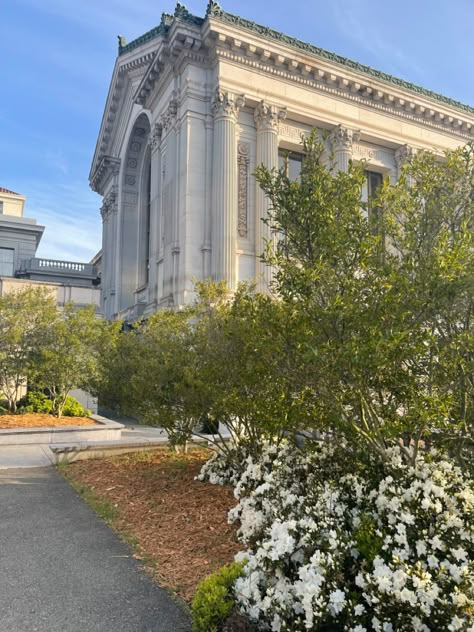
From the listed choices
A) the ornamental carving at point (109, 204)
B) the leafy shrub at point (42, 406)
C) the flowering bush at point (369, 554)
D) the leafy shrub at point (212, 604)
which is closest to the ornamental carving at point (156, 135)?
the ornamental carving at point (109, 204)

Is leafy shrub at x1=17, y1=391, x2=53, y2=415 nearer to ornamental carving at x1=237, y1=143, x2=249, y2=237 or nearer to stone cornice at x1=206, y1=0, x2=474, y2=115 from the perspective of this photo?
ornamental carving at x1=237, y1=143, x2=249, y2=237

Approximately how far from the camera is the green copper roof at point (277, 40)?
2211 centimetres

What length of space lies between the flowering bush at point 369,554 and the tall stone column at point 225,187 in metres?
16.8

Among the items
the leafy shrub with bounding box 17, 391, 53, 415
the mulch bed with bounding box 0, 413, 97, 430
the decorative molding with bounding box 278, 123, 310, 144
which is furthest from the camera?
the decorative molding with bounding box 278, 123, 310, 144

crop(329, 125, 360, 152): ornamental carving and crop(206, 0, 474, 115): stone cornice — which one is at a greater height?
crop(206, 0, 474, 115): stone cornice

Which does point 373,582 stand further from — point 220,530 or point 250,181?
point 250,181

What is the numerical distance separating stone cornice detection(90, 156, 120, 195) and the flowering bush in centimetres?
3414

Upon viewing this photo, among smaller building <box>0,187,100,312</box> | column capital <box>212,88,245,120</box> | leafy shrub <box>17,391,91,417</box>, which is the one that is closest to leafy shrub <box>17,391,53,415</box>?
leafy shrub <box>17,391,91,417</box>

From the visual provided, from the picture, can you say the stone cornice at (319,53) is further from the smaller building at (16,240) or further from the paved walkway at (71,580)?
the smaller building at (16,240)

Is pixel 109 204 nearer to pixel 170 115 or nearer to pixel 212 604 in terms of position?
pixel 170 115

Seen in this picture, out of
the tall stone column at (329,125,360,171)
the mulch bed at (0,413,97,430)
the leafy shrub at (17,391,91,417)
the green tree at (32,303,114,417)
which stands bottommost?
the mulch bed at (0,413,97,430)

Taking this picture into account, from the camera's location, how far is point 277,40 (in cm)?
2319

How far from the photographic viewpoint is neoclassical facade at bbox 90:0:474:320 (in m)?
22.0

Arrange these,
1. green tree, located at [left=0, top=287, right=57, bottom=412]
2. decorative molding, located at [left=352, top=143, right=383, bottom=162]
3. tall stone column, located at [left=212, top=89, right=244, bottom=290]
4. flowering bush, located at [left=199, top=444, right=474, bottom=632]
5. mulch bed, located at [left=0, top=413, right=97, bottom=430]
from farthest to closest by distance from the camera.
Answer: decorative molding, located at [left=352, top=143, right=383, bottom=162] → tall stone column, located at [left=212, top=89, right=244, bottom=290] → green tree, located at [left=0, top=287, right=57, bottom=412] → mulch bed, located at [left=0, top=413, right=97, bottom=430] → flowering bush, located at [left=199, top=444, right=474, bottom=632]
